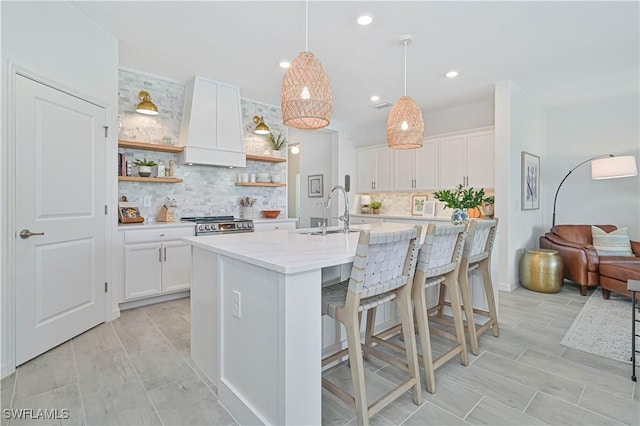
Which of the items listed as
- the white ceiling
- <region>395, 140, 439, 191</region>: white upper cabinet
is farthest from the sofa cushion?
<region>395, 140, 439, 191</region>: white upper cabinet

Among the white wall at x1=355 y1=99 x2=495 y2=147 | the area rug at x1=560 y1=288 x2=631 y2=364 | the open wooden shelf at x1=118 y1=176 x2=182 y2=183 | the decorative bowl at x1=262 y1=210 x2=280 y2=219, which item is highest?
the white wall at x1=355 y1=99 x2=495 y2=147

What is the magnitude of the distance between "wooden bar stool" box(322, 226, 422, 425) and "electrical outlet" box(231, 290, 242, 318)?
45cm

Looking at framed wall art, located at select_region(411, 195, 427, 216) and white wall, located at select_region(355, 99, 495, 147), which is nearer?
white wall, located at select_region(355, 99, 495, 147)

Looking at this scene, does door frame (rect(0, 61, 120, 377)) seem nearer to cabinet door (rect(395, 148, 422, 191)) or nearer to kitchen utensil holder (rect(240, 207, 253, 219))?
kitchen utensil holder (rect(240, 207, 253, 219))

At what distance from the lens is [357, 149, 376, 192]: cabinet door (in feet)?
21.1

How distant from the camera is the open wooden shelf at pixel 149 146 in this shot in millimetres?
3715

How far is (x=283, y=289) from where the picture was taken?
4.61 feet

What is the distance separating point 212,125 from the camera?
428cm

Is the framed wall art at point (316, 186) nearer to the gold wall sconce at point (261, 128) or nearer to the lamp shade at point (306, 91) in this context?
the gold wall sconce at point (261, 128)

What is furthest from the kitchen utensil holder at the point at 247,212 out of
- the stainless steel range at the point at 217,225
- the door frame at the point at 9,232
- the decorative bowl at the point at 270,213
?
the door frame at the point at 9,232

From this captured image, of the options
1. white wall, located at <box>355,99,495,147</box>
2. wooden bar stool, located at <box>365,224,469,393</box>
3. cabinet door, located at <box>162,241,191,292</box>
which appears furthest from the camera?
white wall, located at <box>355,99,495,147</box>

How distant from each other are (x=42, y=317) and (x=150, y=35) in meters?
2.62

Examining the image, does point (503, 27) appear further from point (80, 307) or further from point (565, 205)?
point (80, 307)

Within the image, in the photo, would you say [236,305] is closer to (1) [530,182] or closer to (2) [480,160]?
(2) [480,160]
